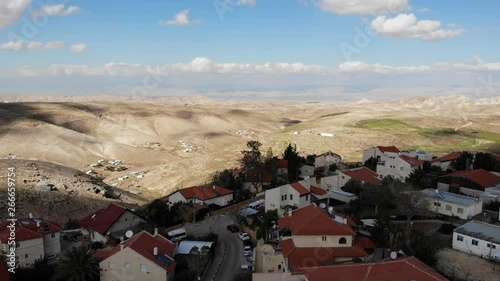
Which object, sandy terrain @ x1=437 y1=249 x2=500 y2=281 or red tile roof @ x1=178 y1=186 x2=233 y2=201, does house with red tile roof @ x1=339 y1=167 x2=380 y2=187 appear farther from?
sandy terrain @ x1=437 y1=249 x2=500 y2=281

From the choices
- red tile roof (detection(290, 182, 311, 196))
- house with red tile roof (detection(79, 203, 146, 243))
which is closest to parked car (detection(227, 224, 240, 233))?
red tile roof (detection(290, 182, 311, 196))

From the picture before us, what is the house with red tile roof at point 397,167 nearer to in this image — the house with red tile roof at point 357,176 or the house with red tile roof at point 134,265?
the house with red tile roof at point 357,176

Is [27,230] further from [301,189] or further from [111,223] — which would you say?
[301,189]

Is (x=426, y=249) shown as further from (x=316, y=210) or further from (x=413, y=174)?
(x=413, y=174)

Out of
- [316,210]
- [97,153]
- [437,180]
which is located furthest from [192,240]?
[97,153]

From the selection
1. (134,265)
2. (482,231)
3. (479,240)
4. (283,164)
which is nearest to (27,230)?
(134,265)

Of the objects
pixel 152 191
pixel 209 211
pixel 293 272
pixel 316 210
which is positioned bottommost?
pixel 152 191
